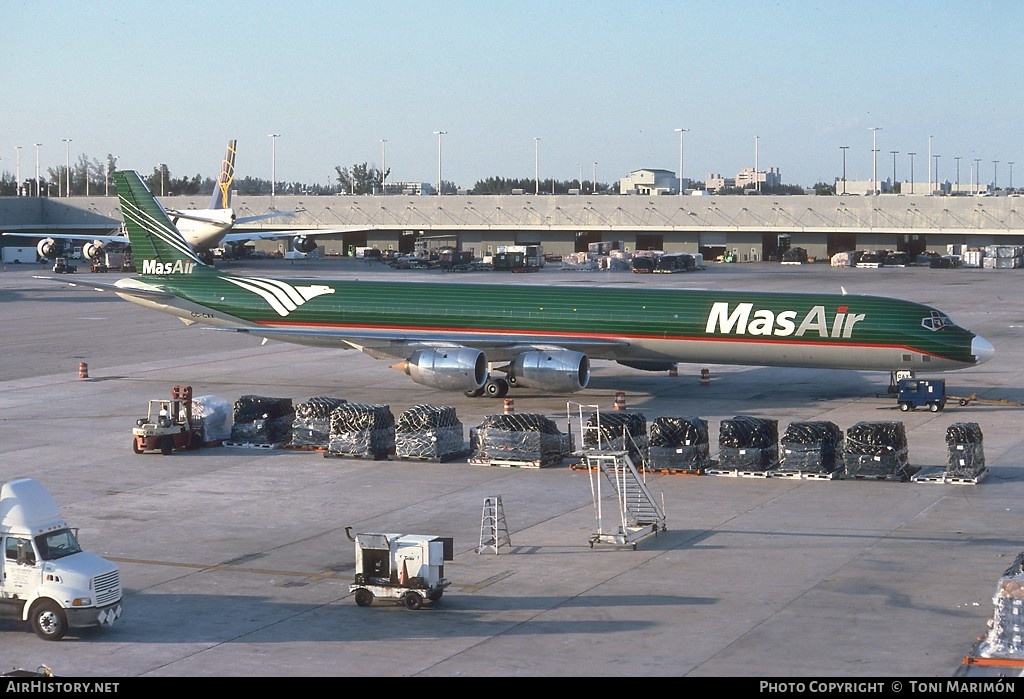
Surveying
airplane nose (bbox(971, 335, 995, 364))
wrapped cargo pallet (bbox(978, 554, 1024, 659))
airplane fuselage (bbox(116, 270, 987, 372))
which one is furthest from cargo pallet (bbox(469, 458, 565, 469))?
wrapped cargo pallet (bbox(978, 554, 1024, 659))

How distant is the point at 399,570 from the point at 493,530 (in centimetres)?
433

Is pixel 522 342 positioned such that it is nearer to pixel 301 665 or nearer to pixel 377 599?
pixel 377 599

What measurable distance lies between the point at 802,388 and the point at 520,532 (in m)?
23.5

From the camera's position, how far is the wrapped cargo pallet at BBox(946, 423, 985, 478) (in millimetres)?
32062

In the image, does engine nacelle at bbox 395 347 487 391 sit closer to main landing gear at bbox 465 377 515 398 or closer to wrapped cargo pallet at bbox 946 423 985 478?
main landing gear at bbox 465 377 515 398

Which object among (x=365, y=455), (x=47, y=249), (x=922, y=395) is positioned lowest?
(x=365, y=455)

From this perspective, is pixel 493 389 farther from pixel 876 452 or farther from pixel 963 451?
pixel 963 451

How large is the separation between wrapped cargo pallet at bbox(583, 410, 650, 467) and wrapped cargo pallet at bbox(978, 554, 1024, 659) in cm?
1482

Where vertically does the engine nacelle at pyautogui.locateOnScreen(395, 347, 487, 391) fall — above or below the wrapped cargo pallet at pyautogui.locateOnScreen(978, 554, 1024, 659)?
above

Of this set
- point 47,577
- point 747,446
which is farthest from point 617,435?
point 47,577

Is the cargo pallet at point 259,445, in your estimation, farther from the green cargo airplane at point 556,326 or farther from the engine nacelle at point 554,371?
the engine nacelle at point 554,371

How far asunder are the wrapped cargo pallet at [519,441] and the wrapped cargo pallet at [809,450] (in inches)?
236

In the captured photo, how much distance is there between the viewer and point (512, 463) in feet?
115

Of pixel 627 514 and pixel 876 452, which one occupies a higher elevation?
pixel 876 452
